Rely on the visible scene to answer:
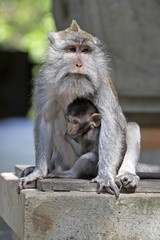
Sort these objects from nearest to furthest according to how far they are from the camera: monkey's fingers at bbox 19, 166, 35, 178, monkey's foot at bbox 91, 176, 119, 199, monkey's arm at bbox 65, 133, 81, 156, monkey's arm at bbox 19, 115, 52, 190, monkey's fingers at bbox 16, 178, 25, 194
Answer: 1. monkey's foot at bbox 91, 176, 119, 199
2. monkey's fingers at bbox 16, 178, 25, 194
3. monkey's arm at bbox 19, 115, 52, 190
4. monkey's arm at bbox 65, 133, 81, 156
5. monkey's fingers at bbox 19, 166, 35, 178

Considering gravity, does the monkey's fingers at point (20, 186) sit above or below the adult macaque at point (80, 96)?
below

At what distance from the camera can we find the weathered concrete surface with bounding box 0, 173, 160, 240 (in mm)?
5754

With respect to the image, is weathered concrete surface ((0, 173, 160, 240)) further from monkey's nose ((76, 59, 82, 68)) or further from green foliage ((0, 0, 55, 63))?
green foliage ((0, 0, 55, 63))

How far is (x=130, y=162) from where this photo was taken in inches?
248

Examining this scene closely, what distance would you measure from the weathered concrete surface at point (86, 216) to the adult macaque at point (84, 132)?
0.45m

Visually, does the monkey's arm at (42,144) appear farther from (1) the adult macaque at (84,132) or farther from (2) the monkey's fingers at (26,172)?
(2) the monkey's fingers at (26,172)

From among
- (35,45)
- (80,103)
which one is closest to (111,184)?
(80,103)

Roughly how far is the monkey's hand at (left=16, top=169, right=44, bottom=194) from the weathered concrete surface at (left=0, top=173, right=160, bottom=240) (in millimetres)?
109

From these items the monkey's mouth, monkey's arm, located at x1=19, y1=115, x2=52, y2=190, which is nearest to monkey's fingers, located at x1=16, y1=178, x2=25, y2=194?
monkey's arm, located at x1=19, y1=115, x2=52, y2=190

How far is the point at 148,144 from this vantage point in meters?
10.4

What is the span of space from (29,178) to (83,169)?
0.50 meters

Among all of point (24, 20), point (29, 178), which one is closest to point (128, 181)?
point (29, 178)

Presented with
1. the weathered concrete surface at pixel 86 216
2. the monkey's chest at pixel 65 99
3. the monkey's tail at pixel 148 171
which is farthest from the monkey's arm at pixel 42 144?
the monkey's tail at pixel 148 171

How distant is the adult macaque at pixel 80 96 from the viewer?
593cm
